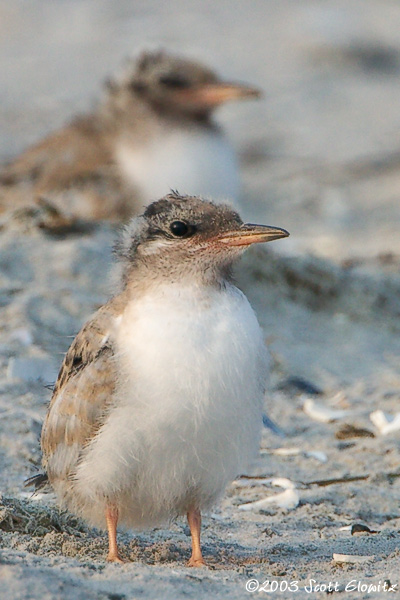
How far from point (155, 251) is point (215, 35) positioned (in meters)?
12.6

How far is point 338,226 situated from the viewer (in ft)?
35.4

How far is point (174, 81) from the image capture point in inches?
360

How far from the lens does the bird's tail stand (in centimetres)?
420

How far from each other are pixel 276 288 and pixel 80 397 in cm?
368

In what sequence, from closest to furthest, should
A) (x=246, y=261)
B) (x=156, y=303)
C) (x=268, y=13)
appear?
(x=156, y=303) < (x=246, y=261) < (x=268, y=13)

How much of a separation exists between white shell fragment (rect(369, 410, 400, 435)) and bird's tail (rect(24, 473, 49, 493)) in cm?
210

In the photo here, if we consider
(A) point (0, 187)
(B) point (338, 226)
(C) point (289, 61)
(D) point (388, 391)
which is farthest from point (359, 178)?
(D) point (388, 391)

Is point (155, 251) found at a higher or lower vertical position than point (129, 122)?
lower

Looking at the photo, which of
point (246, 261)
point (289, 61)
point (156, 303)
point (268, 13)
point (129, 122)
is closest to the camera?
point (156, 303)

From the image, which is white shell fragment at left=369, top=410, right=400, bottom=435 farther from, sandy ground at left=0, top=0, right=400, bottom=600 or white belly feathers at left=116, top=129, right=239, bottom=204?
white belly feathers at left=116, top=129, right=239, bottom=204

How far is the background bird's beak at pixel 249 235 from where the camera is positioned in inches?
152

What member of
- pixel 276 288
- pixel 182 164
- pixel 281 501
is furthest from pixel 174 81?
pixel 281 501

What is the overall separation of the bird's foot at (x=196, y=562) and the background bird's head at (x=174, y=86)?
574 cm

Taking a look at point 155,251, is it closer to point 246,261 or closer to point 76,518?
point 76,518
